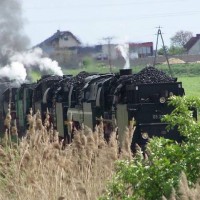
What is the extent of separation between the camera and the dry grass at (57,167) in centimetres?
743

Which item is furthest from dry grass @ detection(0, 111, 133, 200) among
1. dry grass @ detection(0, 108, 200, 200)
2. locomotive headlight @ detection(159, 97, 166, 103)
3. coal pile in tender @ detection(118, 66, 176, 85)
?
coal pile in tender @ detection(118, 66, 176, 85)

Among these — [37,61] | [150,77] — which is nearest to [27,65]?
[37,61]

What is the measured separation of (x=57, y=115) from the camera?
2767 centimetres

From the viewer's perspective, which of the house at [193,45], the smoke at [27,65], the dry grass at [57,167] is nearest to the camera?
the dry grass at [57,167]

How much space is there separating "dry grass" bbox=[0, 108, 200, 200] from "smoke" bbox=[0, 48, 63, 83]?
149ft

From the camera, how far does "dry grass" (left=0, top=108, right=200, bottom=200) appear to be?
743 cm

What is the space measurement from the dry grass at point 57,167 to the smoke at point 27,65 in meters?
45.3

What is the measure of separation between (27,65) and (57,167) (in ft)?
166

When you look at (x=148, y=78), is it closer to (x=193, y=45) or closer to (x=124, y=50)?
(x=124, y=50)

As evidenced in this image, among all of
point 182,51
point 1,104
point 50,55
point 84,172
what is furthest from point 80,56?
point 182,51

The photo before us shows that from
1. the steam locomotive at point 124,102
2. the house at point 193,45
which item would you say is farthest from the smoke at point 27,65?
the house at point 193,45

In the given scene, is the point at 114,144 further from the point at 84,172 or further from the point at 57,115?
the point at 57,115

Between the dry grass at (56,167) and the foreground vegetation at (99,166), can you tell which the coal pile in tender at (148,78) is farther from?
the dry grass at (56,167)

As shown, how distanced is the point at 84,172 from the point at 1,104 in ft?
103
